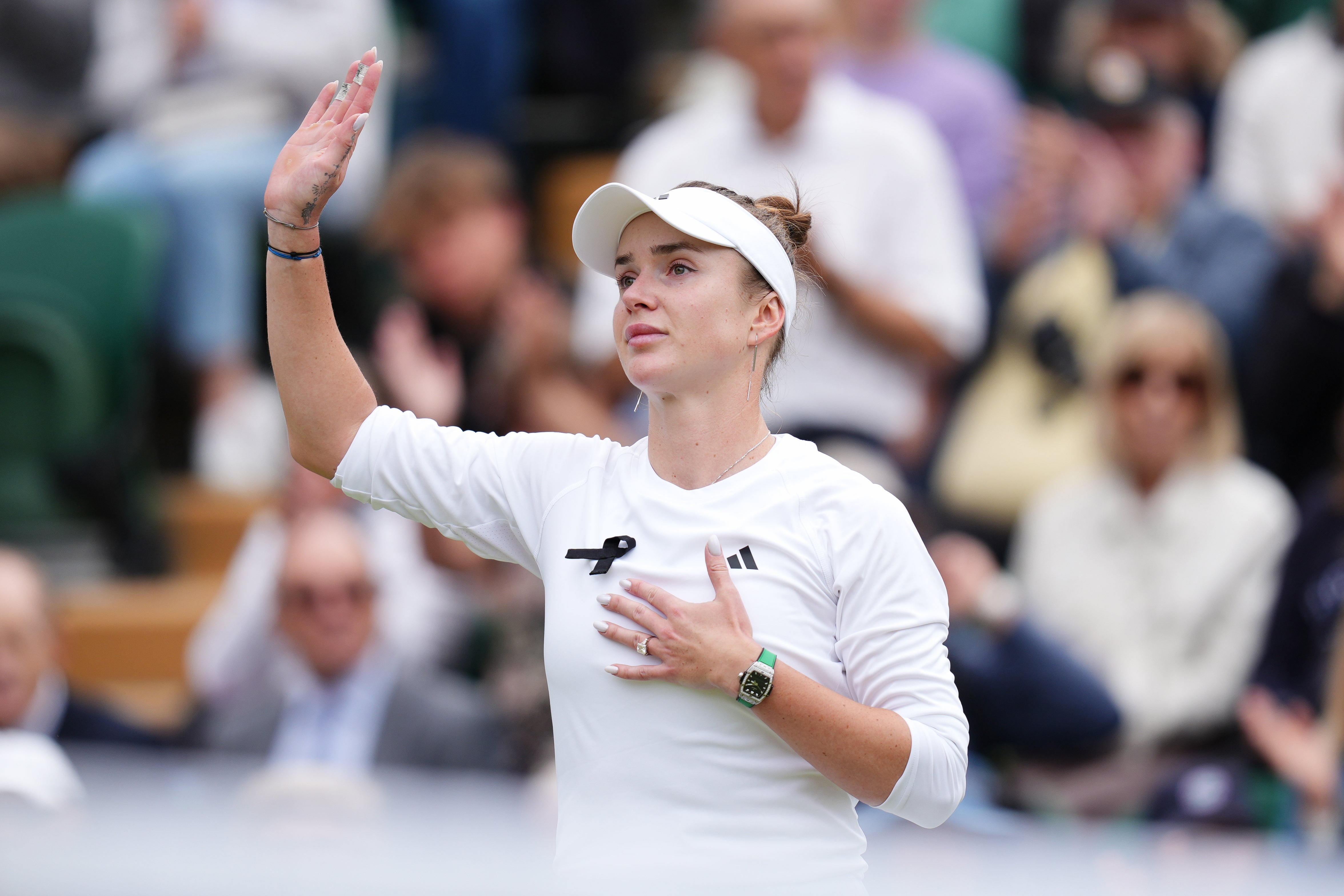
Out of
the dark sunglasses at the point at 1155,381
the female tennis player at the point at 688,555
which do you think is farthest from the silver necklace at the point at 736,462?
the dark sunglasses at the point at 1155,381

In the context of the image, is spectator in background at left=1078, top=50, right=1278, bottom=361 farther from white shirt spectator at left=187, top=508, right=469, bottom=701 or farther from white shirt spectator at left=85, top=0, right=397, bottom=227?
white shirt spectator at left=85, top=0, right=397, bottom=227

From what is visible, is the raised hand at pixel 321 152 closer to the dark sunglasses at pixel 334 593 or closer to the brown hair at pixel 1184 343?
the dark sunglasses at pixel 334 593

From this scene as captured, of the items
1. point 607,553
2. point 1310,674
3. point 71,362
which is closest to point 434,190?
point 71,362

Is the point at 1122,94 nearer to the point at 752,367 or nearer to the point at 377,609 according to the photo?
the point at 377,609

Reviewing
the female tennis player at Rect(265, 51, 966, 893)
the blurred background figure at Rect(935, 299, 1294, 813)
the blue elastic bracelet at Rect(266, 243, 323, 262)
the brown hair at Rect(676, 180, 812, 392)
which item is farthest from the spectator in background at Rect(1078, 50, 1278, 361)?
the blue elastic bracelet at Rect(266, 243, 323, 262)

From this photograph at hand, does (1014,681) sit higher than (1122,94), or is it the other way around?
(1122,94)

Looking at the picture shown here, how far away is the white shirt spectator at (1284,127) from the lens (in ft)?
19.7

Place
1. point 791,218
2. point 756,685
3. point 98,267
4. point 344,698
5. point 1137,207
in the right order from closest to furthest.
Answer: point 756,685
point 791,218
point 344,698
point 1137,207
point 98,267

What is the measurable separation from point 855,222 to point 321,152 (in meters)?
3.04

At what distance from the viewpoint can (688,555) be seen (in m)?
2.36

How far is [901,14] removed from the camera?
6.12 metres

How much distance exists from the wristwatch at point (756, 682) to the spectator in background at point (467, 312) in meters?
3.39

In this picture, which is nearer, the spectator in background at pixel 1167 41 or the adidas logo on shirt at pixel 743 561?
the adidas logo on shirt at pixel 743 561

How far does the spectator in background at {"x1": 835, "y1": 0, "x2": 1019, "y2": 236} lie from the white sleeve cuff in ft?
13.5
